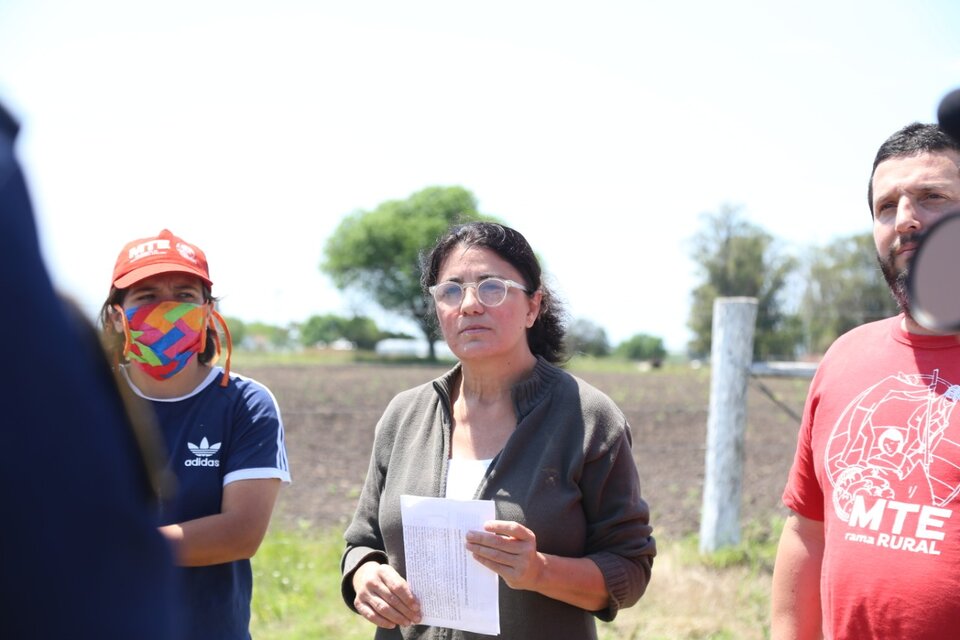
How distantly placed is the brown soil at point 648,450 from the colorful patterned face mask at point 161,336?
4807 mm

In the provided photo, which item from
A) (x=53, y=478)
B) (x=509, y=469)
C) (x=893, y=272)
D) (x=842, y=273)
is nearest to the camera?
(x=53, y=478)

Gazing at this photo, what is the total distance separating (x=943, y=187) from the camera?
6.92 feet

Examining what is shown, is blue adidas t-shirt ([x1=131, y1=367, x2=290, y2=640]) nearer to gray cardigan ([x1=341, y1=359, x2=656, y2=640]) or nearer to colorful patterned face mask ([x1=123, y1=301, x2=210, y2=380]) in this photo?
colorful patterned face mask ([x1=123, y1=301, x2=210, y2=380])

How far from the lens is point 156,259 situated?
9.39 feet

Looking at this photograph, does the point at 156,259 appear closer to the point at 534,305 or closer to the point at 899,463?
the point at 534,305

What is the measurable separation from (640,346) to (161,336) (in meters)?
96.5

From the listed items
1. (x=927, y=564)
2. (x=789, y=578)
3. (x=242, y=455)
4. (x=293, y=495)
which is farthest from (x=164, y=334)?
(x=293, y=495)

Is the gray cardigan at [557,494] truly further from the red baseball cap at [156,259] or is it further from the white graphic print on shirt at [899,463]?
the red baseball cap at [156,259]

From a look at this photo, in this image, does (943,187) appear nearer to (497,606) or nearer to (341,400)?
(497,606)

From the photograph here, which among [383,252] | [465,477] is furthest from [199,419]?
[383,252]

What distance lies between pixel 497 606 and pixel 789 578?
2.72 ft

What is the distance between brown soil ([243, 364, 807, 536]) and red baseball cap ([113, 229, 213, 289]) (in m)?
4.82

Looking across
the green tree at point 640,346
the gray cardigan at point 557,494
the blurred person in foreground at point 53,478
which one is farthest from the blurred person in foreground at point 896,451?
the green tree at point 640,346

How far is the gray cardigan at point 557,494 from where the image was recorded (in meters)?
2.57
